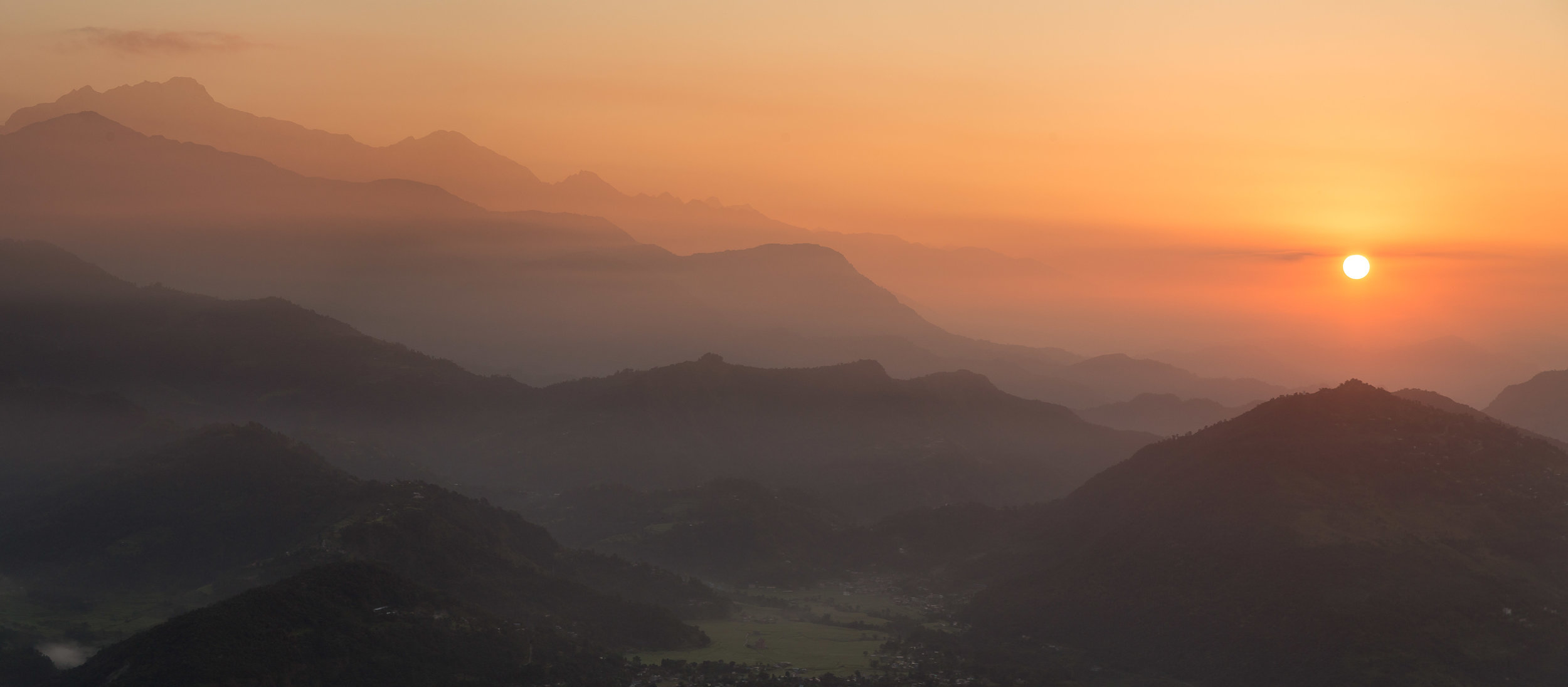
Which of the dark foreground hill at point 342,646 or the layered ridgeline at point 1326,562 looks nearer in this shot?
the dark foreground hill at point 342,646

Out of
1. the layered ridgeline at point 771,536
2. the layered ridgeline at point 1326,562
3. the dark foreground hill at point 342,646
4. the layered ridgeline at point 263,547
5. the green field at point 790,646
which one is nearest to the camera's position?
the dark foreground hill at point 342,646

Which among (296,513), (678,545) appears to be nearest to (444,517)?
(296,513)

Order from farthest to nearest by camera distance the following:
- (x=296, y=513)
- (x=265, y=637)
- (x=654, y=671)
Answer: (x=296, y=513)
(x=654, y=671)
(x=265, y=637)

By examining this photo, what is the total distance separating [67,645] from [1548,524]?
143 m

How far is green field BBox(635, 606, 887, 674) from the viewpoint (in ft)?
349

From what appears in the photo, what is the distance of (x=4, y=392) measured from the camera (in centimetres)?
18250

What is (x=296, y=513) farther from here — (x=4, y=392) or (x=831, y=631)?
(x=4, y=392)

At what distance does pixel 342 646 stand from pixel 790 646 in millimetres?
50426

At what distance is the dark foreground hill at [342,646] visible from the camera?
238ft

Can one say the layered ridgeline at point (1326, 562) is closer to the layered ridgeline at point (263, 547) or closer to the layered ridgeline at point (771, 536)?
the layered ridgeline at point (771, 536)

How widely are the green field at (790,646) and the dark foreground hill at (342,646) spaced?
16.7 metres

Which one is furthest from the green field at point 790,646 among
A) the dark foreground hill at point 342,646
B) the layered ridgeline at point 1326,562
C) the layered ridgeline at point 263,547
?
the dark foreground hill at point 342,646

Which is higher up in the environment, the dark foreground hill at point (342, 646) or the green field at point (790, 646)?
the dark foreground hill at point (342, 646)

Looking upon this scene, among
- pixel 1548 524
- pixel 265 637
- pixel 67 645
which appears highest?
pixel 1548 524
